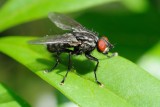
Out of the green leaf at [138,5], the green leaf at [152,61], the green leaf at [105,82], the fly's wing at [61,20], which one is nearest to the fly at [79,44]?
the green leaf at [105,82]

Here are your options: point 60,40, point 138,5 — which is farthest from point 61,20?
Answer: point 138,5

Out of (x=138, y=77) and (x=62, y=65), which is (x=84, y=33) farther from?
(x=138, y=77)

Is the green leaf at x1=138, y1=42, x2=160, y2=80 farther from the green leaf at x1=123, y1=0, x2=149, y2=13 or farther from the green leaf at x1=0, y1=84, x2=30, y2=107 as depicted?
the green leaf at x1=0, y1=84, x2=30, y2=107

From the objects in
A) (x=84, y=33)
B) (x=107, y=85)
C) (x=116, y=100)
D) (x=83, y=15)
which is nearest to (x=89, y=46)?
(x=84, y=33)

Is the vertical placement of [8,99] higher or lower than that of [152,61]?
higher

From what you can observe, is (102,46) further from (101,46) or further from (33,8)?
(33,8)
